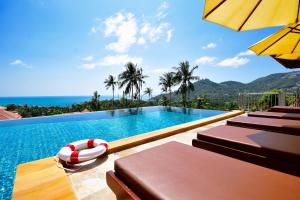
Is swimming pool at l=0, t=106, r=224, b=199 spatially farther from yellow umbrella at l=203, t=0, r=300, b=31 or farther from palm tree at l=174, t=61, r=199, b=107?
palm tree at l=174, t=61, r=199, b=107

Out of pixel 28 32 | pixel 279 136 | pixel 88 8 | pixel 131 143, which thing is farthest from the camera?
pixel 28 32

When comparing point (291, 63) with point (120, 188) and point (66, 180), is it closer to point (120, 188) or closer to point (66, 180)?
point (120, 188)

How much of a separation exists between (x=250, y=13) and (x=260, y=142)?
1873 mm

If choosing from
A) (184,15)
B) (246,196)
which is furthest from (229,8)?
(184,15)

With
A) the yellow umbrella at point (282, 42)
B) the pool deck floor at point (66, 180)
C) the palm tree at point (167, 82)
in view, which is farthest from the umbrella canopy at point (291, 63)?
the palm tree at point (167, 82)

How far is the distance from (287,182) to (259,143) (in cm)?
92

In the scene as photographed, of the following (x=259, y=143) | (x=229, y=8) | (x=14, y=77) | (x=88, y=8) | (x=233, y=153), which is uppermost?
(x=88, y=8)

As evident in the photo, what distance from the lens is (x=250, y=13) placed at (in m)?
2.32

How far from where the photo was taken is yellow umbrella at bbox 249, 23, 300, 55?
295 centimetres

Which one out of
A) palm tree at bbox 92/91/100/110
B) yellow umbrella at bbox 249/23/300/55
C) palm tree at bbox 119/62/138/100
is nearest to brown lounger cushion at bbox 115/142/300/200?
yellow umbrella at bbox 249/23/300/55

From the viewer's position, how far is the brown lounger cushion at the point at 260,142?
1.79m

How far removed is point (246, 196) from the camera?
1.05 meters

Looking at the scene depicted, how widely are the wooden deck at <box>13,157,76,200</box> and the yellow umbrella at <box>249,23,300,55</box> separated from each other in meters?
4.27

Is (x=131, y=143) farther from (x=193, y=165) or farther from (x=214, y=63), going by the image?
(x=214, y=63)
